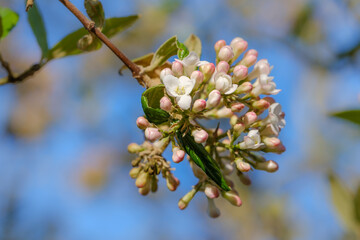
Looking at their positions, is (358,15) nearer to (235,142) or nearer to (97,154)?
(235,142)

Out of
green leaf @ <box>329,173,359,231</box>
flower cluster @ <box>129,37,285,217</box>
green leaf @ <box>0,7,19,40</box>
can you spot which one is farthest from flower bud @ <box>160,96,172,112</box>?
green leaf @ <box>329,173,359,231</box>

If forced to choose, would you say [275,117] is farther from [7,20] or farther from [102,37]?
[7,20]

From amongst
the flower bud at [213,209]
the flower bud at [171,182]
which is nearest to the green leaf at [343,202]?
the flower bud at [213,209]

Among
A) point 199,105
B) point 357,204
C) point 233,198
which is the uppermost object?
point 199,105

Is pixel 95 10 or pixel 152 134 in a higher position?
pixel 95 10

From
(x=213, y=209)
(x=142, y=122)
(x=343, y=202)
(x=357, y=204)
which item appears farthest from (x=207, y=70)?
(x=343, y=202)

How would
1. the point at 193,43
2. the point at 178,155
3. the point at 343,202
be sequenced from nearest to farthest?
the point at 178,155 < the point at 193,43 < the point at 343,202

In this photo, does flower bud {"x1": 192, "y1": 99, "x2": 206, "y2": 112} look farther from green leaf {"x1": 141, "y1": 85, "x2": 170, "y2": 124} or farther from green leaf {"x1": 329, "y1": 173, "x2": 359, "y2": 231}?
green leaf {"x1": 329, "y1": 173, "x2": 359, "y2": 231}

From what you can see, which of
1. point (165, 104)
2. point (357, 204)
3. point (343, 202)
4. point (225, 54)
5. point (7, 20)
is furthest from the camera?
point (343, 202)
